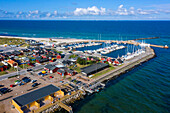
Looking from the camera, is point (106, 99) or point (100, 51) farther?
point (100, 51)

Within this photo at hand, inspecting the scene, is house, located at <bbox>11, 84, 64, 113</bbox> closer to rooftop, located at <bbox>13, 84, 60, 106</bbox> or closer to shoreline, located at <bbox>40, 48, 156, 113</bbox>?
rooftop, located at <bbox>13, 84, 60, 106</bbox>

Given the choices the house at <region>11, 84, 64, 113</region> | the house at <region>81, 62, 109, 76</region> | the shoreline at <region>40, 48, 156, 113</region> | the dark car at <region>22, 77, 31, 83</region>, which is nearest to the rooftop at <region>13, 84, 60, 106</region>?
the house at <region>11, 84, 64, 113</region>

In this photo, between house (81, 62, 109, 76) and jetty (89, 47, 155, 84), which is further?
house (81, 62, 109, 76)

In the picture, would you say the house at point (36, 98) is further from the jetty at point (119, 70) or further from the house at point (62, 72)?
the jetty at point (119, 70)

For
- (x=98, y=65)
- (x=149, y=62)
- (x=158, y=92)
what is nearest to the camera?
(x=158, y=92)

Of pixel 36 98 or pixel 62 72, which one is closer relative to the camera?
pixel 36 98

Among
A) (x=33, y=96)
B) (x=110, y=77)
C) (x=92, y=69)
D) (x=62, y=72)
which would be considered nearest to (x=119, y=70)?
(x=110, y=77)

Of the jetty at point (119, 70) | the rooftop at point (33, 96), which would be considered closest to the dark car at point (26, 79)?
the rooftop at point (33, 96)

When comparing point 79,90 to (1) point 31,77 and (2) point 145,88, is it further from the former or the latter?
(2) point 145,88

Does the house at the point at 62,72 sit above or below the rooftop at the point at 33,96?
above

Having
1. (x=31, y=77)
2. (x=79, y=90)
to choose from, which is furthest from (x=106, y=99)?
(x=31, y=77)

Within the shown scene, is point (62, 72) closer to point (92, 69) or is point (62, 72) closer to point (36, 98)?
Answer: point (92, 69)
